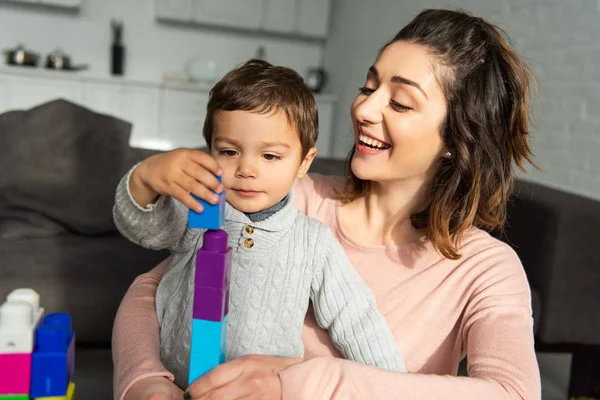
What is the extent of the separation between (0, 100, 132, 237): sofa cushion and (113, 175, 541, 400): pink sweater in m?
1.07

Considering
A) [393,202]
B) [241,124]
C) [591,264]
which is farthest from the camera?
[591,264]

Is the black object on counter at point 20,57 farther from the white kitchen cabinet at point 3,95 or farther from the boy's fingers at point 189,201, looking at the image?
the boy's fingers at point 189,201

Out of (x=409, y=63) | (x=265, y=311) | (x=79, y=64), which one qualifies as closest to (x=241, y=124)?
(x=265, y=311)

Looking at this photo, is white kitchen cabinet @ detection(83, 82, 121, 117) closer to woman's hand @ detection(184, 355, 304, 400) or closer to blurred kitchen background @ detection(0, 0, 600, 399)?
blurred kitchen background @ detection(0, 0, 600, 399)

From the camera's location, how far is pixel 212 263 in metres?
0.74

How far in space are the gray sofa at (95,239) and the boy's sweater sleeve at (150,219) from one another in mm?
865

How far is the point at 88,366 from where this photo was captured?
202 cm

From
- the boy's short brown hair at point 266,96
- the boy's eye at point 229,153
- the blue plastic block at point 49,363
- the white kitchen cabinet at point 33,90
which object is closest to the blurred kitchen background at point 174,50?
the white kitchen cabinet at point 33,90

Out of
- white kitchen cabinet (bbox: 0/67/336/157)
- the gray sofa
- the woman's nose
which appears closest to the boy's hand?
the woman's nose

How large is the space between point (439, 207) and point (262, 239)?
0.41 metres

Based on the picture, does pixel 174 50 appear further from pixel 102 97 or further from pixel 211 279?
pixel 211 279

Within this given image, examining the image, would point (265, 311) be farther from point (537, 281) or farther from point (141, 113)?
point (141, 113)

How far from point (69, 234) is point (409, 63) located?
1519mm

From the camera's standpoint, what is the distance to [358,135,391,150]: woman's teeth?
1.25 meters
